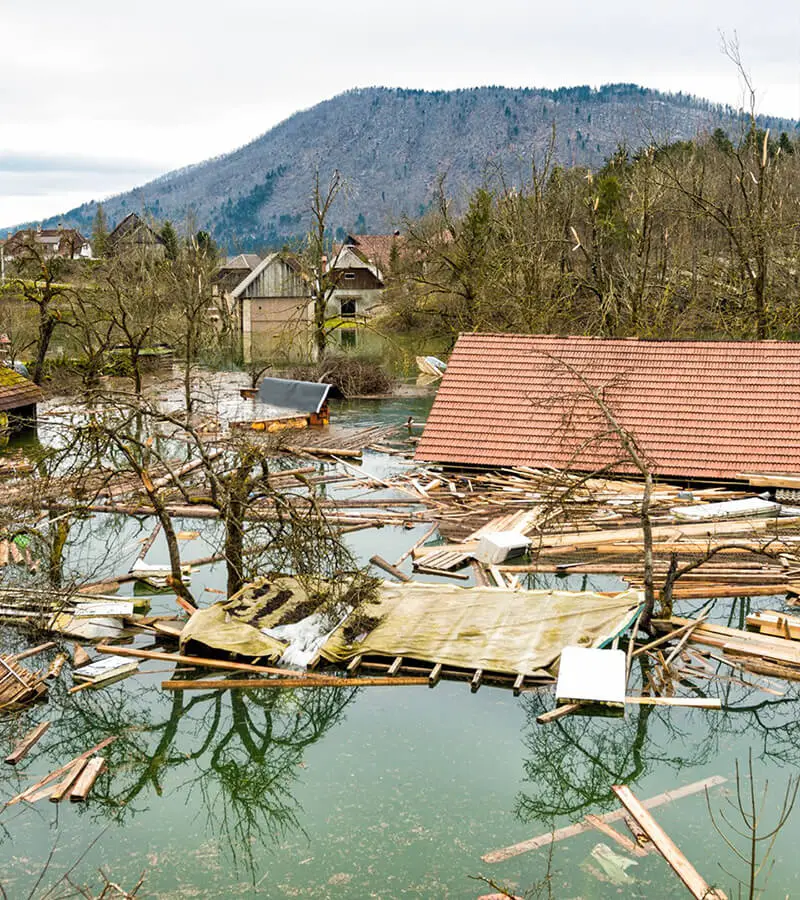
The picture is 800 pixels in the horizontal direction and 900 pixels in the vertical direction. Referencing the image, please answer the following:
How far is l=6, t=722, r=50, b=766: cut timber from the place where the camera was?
32.1ft

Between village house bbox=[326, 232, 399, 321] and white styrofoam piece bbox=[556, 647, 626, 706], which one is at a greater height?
village house bbox=[326, 232, 399, 321]

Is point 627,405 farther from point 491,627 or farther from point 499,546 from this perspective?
point 491,627

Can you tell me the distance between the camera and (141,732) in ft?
34.8

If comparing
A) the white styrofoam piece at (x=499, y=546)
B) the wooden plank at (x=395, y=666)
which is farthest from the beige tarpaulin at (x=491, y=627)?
the white styrofoam piece at (x=499, y=546)

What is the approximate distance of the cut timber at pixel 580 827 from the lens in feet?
27.3

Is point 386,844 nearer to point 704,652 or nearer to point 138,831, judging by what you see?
point 138,831

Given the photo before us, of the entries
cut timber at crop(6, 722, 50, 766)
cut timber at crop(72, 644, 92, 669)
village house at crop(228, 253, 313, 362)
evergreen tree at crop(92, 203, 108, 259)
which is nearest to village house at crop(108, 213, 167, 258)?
evergreen tree at crop(92, 203, 108, 259)

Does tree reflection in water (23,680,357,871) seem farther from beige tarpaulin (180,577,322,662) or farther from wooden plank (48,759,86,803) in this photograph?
beige tarpaulin (180,577,322,662)

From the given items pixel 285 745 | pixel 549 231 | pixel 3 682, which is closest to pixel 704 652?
pixel 285 745

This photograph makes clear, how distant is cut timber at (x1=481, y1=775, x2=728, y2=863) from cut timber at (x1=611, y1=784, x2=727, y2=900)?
0.13 m

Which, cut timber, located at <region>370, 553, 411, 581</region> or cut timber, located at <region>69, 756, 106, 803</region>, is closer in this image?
cut timber, located at <region>69, 756, 106, 803</region>

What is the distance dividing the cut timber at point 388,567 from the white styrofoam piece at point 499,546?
1.27m

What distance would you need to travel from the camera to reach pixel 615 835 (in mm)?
8516

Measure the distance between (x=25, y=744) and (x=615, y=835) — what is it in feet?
18.7
